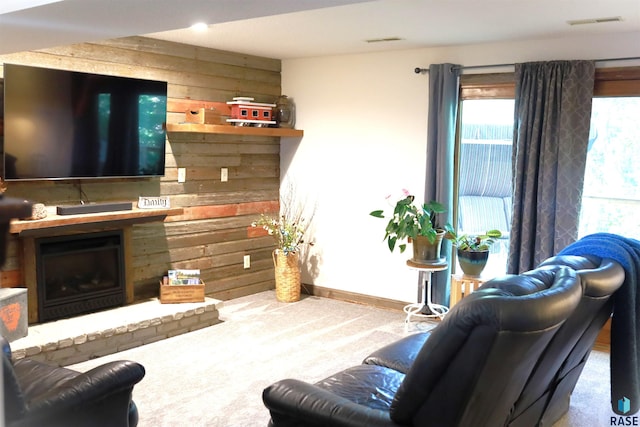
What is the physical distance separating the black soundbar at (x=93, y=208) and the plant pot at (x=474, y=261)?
8.22ft

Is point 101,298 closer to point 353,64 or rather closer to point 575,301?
point 353,64

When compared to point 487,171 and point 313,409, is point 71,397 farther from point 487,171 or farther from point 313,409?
point 487,171

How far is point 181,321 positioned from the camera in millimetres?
4641

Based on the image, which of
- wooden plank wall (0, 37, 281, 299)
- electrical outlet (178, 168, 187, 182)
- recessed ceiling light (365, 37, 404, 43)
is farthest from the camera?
electrical outlet (178, 168, 187, 182)

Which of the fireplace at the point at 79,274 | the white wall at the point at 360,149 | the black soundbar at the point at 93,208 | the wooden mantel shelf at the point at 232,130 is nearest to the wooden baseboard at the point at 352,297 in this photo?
the white wall at the point at 360,149

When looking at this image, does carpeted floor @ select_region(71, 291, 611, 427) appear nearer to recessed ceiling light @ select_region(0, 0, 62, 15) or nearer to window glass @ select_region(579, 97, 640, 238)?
window glass @ select_region(579, 97, 640, 238)

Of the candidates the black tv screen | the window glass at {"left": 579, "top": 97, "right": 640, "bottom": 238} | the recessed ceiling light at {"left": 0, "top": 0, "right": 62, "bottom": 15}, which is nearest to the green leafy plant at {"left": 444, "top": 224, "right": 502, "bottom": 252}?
the window glass at {"left": 579, "top": 97, "right": 640, "bottom": 238}

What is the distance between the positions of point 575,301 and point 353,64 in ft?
13.1

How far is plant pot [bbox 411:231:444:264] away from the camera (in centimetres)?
473

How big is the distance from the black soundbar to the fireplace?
22cm

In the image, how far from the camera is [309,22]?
418cm

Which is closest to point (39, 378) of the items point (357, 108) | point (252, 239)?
point (252, 239)

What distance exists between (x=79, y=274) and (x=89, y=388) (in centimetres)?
230

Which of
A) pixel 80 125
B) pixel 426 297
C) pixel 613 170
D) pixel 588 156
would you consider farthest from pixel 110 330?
pixel 613 170
